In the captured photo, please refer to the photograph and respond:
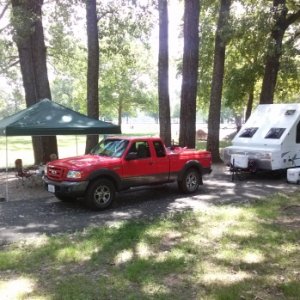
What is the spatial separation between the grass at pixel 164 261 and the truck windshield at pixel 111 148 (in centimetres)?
246

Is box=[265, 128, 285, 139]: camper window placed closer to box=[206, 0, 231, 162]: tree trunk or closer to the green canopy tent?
box=[206, 0, 231, 162]: tree trunk

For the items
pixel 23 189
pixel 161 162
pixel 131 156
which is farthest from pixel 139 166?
pixel 23 189

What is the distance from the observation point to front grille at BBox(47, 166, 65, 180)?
31.5 ft

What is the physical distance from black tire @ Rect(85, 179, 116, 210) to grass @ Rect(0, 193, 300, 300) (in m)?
1.51

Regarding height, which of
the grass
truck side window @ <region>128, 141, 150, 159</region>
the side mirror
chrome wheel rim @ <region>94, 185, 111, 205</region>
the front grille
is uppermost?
truck side window @ <region>128, 141, 150, 159</region>

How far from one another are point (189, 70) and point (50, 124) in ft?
22.6

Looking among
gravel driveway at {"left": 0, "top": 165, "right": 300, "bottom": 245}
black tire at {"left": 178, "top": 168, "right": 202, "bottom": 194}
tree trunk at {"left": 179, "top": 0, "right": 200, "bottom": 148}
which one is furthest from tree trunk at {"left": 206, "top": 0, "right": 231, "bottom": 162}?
black tire at {"left": 178, "top": 168, "right": 202, "bottom": 194}

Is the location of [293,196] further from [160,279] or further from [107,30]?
[107,30]

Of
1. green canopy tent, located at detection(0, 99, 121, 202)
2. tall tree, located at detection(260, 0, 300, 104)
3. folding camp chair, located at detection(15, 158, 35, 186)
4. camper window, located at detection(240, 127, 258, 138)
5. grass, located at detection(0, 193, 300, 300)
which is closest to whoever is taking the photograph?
grass, located at detection(0, 193, 300, 300)

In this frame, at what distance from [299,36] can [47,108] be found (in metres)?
18.3

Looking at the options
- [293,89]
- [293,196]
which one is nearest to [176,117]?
[293,89]

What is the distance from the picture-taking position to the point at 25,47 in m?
16.7

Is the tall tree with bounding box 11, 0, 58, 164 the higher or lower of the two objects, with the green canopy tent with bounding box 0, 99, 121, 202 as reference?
higher

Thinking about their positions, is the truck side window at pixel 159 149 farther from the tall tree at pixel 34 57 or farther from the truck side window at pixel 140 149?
the tall tree at pixel 34 57
